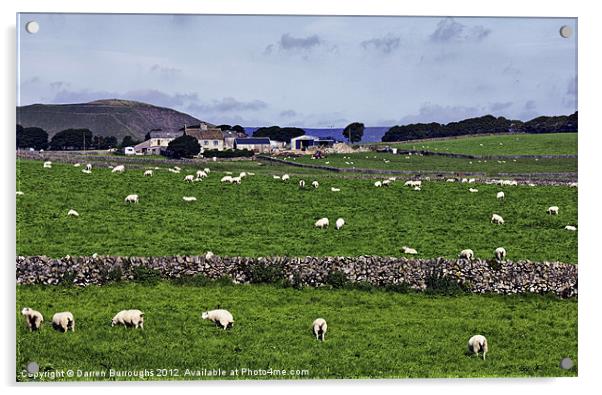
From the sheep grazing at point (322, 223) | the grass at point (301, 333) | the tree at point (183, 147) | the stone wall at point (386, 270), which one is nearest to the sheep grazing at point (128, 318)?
the grass at point (301, 333)

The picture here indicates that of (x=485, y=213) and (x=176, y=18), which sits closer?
(x=176, y=18)

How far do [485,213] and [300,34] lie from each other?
4043 millimetres

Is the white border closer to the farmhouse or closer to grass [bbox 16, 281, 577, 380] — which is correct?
grass [bbox 16, 281, 577, 380]

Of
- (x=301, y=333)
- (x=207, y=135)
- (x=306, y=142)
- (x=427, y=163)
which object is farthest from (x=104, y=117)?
(x=427, y=163)

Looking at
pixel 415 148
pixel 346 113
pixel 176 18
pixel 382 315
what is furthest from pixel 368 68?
pixel 382 315

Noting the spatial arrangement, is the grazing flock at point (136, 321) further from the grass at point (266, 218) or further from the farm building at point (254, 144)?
the farm building at point (254, 144)

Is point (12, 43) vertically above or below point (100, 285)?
above

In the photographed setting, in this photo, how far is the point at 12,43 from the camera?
11758 mm

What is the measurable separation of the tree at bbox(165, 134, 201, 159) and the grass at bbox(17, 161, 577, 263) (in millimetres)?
304

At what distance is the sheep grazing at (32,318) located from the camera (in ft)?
37.8

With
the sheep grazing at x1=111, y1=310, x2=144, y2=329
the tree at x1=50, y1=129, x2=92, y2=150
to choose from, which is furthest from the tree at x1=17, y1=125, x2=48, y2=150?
the sheep grazing at x1=111, y1=310, x2=144, y2=329

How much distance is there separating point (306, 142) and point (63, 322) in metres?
4.50

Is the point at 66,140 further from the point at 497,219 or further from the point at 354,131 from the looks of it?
the point at 497,219
